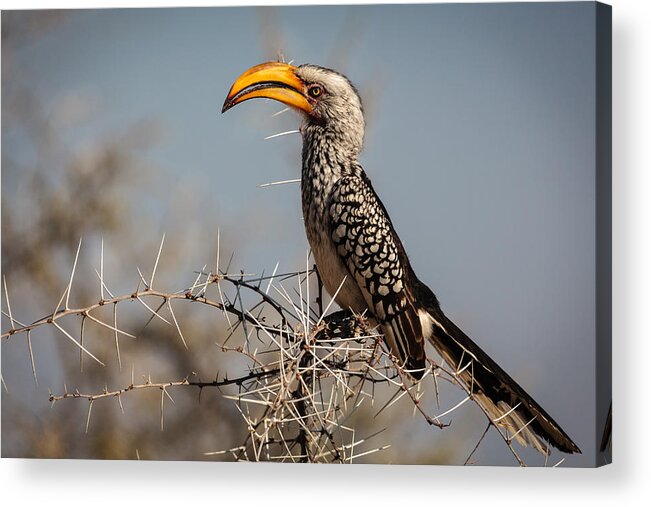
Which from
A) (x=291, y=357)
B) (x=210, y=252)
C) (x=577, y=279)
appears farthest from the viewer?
(x=210, y=252)

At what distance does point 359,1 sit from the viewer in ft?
11.6

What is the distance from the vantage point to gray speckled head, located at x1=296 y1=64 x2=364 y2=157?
11.6ft

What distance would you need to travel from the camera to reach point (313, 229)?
353 cm

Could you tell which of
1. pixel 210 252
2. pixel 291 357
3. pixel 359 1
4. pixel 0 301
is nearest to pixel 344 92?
pixel 359 1

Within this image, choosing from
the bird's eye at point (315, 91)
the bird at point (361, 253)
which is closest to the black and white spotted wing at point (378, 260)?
the bird at point (361, 253)

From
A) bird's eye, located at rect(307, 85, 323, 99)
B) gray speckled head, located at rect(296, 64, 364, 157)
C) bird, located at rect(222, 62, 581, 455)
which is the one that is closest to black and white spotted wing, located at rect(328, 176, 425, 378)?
bird, located at rect(222, 62, 581, 455)

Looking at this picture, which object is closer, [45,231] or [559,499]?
[559,499]

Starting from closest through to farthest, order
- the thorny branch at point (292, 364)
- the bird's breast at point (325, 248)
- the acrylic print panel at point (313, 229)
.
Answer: the thorny branch at point (292, 364)
the acrylic print panel at point (313, 229)
the bird's breast at point (325, 248)

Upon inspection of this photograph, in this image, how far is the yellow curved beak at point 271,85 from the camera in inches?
139

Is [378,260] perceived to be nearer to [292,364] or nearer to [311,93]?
[292,364]

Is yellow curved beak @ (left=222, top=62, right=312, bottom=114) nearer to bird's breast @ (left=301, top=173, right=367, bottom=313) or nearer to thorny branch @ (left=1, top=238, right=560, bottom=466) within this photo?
bird's breast @ (left=301, top=173, right=367, bottom=313)

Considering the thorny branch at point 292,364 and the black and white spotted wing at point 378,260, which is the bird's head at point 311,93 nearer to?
the black and white spotted wing at point 378,260

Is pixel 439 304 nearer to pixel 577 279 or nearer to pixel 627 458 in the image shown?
pixel 577 279

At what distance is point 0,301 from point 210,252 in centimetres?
78
